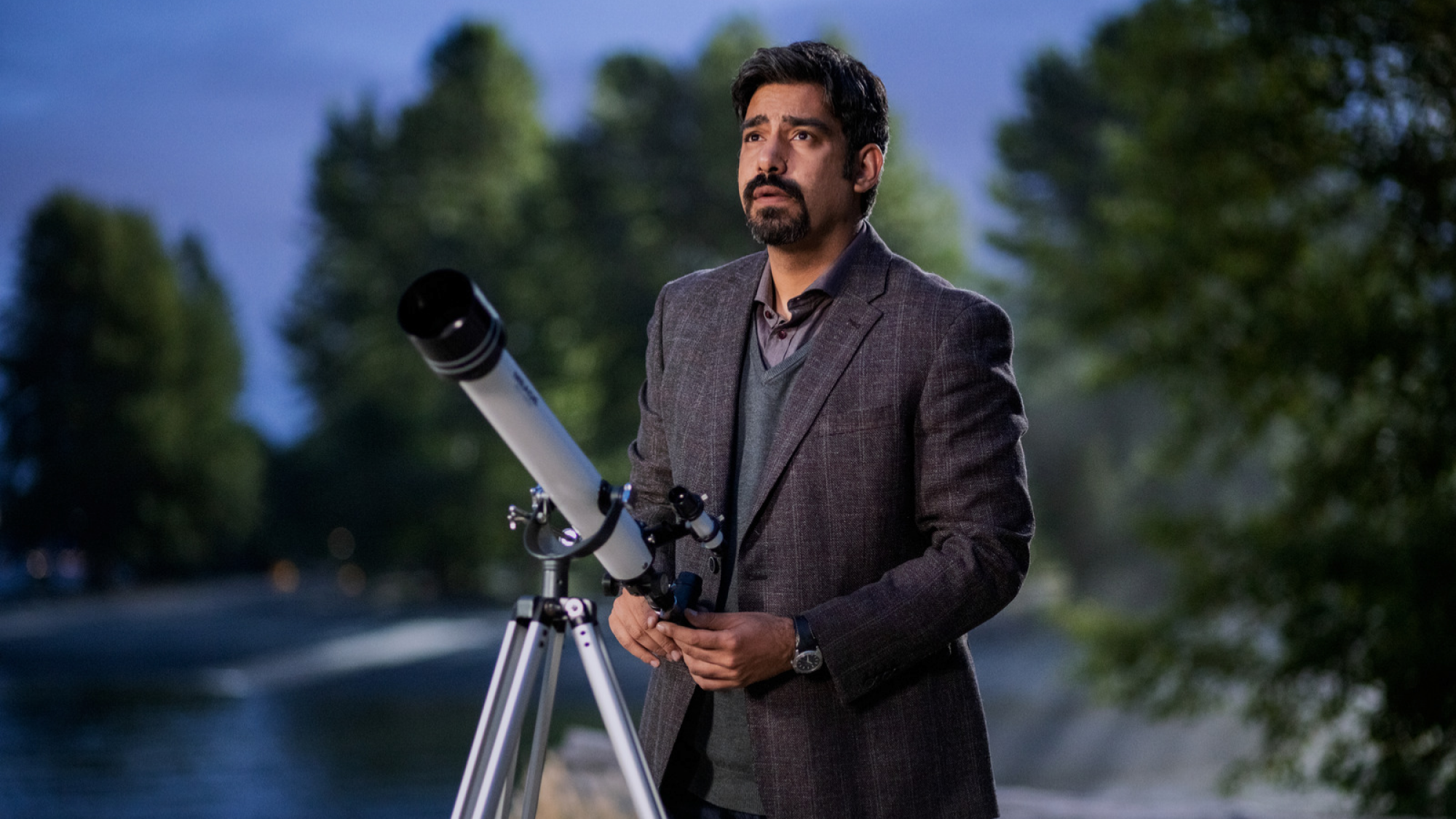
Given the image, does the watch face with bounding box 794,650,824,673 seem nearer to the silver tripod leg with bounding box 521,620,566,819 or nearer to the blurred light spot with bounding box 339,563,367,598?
the silver tripod leg with bounding box 521,620,566,819

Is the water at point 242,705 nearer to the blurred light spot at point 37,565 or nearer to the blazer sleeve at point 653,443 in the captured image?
the blurred light spot at point 37,565

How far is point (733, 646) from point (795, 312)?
52 cm

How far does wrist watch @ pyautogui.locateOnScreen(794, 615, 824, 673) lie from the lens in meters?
1.64

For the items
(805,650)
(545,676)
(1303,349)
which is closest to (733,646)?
(805,650)

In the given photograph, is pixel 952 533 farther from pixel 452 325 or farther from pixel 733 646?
pixel 452 325

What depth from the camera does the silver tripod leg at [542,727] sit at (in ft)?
5.02

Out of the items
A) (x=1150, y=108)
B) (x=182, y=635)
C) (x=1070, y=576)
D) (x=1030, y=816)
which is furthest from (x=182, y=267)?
(x=1030, y=816)

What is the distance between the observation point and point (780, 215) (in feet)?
5.84

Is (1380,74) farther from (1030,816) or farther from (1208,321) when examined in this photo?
(1030,816)

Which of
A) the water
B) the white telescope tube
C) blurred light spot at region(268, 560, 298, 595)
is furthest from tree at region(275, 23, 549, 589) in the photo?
the white telescope tube

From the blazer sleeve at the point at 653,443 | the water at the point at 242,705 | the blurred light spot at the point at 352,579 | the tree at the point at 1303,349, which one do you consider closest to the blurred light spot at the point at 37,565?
the water at the point at 242,705

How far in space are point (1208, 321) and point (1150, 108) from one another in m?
1.62

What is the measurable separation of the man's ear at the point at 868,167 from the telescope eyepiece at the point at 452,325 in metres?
0.68

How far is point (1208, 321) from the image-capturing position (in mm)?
7941
